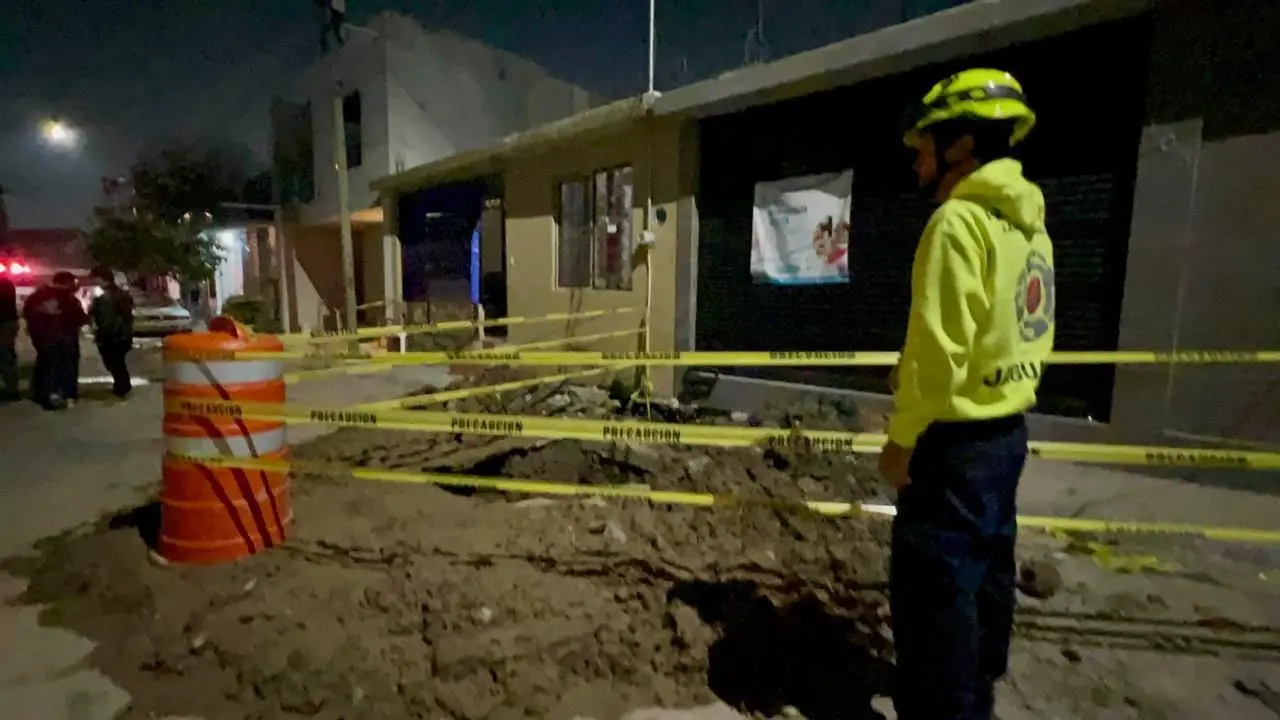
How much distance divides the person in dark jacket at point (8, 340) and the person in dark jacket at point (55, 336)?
0.50 meters

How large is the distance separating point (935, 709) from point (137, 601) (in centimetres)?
355

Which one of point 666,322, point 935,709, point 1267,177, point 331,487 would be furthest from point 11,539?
point 1267,177

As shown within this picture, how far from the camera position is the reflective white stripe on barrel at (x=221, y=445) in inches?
140

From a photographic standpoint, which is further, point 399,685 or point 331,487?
point 331,487

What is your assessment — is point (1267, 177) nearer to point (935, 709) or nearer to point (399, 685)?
point (935, 709)

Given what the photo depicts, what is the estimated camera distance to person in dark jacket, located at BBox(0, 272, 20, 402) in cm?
944

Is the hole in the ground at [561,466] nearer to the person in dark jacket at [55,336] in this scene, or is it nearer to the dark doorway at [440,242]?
the person in dark jacket at [55,336]

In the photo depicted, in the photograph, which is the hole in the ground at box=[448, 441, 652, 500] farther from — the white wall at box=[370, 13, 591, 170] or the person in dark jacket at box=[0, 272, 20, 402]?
the white wall at box=[370, 13, 591, 170]

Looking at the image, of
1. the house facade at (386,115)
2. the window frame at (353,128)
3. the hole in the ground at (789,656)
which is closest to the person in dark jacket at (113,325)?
the house facade at (386,115)

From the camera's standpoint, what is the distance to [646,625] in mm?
3055

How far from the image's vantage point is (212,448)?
3559mm

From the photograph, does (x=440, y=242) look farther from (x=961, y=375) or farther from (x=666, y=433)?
(x=961, y=375)

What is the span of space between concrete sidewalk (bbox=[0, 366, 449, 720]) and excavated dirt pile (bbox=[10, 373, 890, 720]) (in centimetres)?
12

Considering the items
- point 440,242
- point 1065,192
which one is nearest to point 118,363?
point 440,242
